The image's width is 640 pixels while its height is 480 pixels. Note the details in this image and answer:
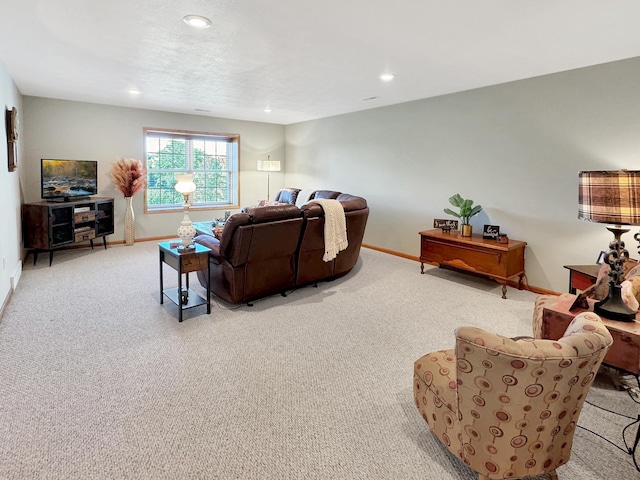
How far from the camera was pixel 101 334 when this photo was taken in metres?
2.99

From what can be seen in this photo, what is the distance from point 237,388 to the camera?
7.59ft

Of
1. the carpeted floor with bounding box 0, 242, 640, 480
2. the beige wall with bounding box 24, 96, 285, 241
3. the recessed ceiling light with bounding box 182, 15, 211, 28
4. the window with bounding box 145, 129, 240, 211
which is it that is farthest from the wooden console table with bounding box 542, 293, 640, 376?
the window with bounding box 145, 129, 240, 211

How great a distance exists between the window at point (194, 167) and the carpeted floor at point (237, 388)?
320 centimetres

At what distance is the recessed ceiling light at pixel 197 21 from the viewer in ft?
8.25

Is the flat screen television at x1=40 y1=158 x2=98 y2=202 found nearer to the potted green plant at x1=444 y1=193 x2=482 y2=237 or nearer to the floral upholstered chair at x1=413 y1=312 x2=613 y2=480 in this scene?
the potted green plant at x1=444 y1=193 x2=482 y2=237

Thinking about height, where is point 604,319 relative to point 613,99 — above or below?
below

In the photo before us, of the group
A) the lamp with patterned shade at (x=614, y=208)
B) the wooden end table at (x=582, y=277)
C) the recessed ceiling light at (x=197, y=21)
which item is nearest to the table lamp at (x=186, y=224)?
the recessed ceiling light at (x=197, y=21)

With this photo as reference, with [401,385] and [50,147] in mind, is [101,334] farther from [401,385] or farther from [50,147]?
[50,147]

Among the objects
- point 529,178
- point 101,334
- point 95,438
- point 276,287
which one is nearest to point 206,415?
point 95,438

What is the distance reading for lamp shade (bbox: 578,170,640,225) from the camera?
1896 mm

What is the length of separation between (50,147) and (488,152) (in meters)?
6.36

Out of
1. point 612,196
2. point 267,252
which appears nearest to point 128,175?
point 267,252

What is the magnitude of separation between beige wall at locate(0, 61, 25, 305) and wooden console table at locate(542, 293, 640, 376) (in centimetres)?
449

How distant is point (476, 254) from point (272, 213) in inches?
96.0
